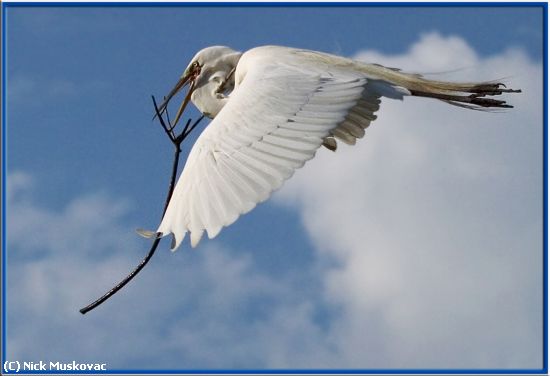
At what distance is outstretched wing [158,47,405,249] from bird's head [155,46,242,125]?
0.59 metres

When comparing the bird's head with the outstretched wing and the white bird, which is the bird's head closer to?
the white bird

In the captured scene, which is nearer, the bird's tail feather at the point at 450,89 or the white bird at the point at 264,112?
the white bird at the point at 264,112

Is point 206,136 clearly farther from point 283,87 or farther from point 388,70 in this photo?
point 388,70

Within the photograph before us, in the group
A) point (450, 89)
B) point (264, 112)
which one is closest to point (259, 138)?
point (264, 112)

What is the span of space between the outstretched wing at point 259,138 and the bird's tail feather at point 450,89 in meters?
0.22

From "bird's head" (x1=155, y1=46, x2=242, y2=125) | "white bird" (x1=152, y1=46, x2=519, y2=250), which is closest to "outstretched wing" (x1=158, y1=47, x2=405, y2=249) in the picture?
"white bird" (x1=152, y1=46, x2=519, y2=250)

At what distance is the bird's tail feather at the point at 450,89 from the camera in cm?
559

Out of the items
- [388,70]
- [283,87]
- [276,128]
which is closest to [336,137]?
[388,70]

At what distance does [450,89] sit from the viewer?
568cm

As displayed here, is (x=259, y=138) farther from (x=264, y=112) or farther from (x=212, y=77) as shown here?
(x=212, y=77)

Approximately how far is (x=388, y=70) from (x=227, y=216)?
1811 millimetres

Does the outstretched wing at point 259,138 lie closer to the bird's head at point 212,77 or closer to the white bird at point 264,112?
the white bird at point 264,112

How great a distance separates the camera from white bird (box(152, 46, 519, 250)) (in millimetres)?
4246

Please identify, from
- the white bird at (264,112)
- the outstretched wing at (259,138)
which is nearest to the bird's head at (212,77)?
the white bird at (264,112)
